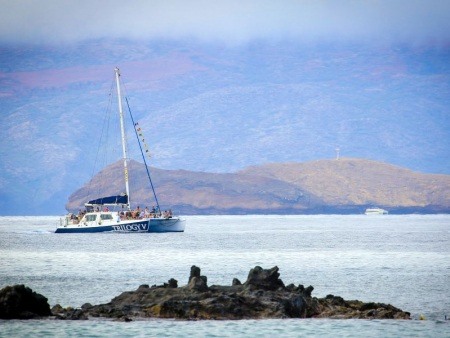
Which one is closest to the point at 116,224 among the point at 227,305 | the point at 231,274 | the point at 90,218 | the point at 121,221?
the point at 121,221

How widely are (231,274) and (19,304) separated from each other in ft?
78.8

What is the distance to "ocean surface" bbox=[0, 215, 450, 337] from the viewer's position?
3697cm

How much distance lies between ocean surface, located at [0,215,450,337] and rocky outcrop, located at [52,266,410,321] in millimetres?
674

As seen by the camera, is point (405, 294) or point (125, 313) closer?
point (125, 313)

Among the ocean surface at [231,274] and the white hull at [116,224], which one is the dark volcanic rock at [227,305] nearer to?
the ocean surface at [231,274]

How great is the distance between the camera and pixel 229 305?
38.9m

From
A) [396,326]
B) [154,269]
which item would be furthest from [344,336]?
[154,269]

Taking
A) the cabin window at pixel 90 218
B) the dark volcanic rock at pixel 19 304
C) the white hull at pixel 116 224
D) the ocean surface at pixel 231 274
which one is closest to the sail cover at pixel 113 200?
the white hull at pixel 116 224

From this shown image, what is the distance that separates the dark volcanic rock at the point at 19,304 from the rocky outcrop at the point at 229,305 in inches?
38.8

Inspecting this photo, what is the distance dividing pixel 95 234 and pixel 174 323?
88390 mm

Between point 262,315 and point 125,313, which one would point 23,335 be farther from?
point 262,315

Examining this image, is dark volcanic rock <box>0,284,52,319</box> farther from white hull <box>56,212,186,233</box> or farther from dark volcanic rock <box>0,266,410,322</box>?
white hull <box>56,212,186,233</box>

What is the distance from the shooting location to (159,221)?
124500 mm

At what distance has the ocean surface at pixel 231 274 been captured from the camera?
36969 mm
